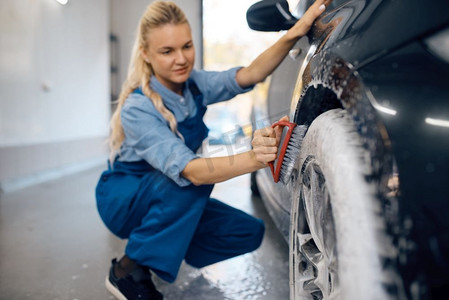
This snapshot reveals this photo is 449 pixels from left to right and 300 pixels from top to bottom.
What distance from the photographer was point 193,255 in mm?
1353

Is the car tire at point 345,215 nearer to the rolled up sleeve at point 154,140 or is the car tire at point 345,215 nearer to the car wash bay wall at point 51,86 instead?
the rolled up sleeve at point 154,140

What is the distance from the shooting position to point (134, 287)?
1.18 m

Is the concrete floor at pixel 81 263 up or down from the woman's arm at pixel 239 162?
down

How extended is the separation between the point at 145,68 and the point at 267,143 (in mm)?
620

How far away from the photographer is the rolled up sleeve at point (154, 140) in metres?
1.04

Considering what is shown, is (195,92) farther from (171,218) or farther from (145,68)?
(171,218)

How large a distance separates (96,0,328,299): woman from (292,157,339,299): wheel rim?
0.86ft

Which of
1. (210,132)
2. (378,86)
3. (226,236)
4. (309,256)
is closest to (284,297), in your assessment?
(226,236)

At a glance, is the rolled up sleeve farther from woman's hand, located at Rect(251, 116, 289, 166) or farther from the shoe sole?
the shoe sole

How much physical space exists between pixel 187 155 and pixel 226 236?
1.37 feet

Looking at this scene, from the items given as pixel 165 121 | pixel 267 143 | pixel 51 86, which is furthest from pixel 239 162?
pixel 51 86

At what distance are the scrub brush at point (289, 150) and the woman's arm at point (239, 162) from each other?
0.03 metres

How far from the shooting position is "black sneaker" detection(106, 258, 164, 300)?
117 cm

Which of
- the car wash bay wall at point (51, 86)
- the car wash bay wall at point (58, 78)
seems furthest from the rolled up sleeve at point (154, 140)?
the car wash bay wall at point (51, 86)
